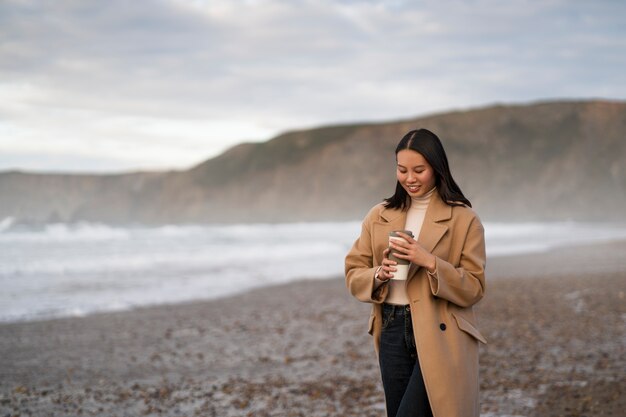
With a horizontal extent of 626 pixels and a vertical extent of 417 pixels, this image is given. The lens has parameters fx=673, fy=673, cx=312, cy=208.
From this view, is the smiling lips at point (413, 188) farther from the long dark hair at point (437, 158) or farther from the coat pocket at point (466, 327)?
the coat pocket at point (466, 327)

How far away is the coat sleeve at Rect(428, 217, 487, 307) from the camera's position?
8.83 feet

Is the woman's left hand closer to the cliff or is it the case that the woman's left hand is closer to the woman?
the woman

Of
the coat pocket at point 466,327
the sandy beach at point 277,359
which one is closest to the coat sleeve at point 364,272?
the coat pocket at point 466,327

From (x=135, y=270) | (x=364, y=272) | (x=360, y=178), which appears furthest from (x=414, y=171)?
(x=360, y=178)

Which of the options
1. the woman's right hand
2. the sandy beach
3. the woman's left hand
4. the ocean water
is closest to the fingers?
the woman's left hand

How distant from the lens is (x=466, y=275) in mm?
2760

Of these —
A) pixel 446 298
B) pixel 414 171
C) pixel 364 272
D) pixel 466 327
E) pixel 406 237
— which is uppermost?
pixel 414 171

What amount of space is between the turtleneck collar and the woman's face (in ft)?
0.17

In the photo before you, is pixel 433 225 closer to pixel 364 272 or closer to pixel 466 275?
pixel 466 275

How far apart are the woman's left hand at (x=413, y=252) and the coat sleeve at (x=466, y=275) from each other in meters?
0.03

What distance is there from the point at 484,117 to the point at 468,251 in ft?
286

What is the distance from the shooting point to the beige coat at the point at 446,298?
2742mm

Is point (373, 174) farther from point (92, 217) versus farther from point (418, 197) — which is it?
point (418, 197)

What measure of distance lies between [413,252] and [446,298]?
10.1 inches
